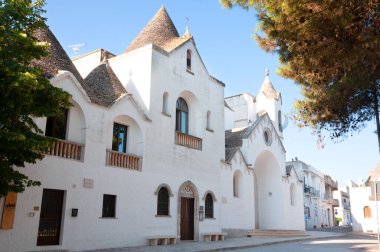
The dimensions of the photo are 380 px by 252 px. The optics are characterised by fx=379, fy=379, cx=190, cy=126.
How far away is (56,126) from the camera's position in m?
14.7

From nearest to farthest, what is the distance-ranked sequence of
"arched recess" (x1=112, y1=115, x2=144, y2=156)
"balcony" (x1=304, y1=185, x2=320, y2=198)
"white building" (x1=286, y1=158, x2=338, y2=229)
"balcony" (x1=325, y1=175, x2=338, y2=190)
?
"arched recess" (x1=112, y1=115, x2=144, y2=156) < "white building" (x1=286, y1=158, x2=338, y2=229) < "balcony" (x1=304, y1=185, x2=320, y2=198) < "balcony" (x1=325, y1=175, x2=338, y2=190)

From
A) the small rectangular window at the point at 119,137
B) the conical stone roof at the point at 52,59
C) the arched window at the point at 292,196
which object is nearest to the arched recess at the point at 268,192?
the arched window at the point at 292,196

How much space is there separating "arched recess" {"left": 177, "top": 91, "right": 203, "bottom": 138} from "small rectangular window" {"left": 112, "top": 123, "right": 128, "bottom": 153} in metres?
4.84

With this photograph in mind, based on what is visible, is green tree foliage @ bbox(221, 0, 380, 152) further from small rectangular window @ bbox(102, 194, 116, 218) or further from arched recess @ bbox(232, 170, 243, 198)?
arched recess @ bbox(232, 170, 243, 198)

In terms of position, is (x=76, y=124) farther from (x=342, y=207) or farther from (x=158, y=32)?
(x=342, y=207)

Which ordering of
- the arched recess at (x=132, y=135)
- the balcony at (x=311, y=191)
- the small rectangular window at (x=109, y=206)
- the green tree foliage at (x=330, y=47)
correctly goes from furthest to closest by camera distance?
1. the balcony at (x=311, y=191)
2. the arched recess at (x=132, y=135)
3. the small rectangular window at (x=109, y=206)
4. the green tree foliage at (x=330, y=47)

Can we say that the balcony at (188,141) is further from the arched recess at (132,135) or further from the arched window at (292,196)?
the arched window at (292,196)

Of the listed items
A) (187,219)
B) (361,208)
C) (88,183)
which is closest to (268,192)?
(187,219)

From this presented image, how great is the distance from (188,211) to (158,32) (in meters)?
10.4

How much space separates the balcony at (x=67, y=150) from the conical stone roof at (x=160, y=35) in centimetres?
815

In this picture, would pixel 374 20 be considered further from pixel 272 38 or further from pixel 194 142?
pixel 194 142

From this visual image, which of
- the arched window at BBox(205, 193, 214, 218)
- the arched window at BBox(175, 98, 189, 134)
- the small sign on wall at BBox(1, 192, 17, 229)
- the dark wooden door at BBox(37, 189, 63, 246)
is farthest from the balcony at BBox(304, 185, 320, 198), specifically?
the small sign on wall at BBox(1, 192, 17, 229)

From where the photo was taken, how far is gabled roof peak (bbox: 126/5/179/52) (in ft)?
70.3

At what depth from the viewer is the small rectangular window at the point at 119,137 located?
1704 centimetres
